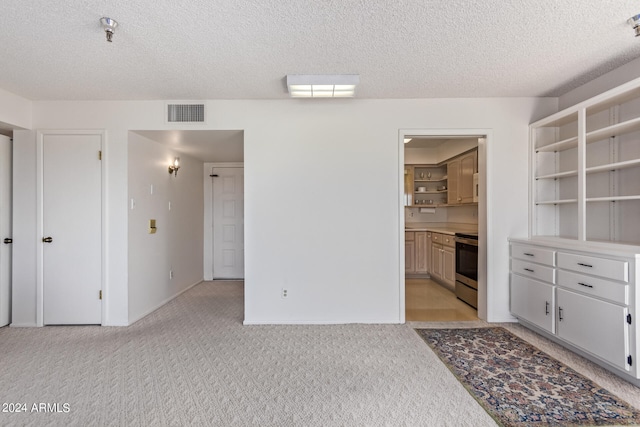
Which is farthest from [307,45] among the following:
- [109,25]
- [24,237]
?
[24,237]

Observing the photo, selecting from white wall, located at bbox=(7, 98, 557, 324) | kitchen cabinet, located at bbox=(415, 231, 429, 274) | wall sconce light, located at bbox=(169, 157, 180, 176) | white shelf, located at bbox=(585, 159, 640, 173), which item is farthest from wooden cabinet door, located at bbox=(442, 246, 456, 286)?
wall sconce light, located at bbox=(169, 157, 180, 176)

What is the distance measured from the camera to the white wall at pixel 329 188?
11.5 feet

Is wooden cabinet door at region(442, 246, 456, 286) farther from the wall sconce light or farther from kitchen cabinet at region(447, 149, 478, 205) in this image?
the wall sconce light

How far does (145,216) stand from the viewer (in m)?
3.86

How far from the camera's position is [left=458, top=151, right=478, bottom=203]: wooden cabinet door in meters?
5.00

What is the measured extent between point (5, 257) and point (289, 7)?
13.4 ft

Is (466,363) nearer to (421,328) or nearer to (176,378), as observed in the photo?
(421,328)

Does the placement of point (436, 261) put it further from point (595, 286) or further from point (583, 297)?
point (595, 286)

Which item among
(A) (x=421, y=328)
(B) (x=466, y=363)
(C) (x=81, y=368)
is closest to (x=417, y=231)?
(A) (x=421, y=328)

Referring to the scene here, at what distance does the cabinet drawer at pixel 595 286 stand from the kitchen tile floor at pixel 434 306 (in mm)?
1189

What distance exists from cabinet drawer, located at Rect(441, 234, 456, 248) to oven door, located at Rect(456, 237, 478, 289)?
0.28 m

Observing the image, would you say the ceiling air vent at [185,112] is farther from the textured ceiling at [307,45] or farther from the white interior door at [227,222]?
the white interior door at [227,222]

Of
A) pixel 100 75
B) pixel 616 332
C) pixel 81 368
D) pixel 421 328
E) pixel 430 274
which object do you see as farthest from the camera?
pixel 430 274

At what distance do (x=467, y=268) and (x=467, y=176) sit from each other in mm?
1688
